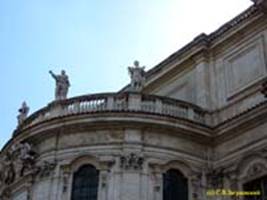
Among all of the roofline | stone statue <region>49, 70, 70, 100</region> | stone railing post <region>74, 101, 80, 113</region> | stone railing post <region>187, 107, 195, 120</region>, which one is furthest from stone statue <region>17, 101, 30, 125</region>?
stone railing post <region>187, 107, 195, 120</region>

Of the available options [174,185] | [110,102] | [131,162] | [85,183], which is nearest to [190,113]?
[174,185]

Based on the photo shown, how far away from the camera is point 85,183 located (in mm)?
19766

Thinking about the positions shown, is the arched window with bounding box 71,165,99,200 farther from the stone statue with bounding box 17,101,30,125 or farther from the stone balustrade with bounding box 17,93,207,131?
the stone statue with bounding box 17,101,30,125

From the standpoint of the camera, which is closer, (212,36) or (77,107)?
(77,107)

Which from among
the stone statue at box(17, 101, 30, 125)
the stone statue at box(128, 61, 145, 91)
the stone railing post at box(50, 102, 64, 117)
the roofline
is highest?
the roofline

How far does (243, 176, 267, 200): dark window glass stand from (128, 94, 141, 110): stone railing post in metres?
4.31

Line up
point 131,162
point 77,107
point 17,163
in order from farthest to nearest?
1. point 17,163
2. point 77,107
3. point 131,162

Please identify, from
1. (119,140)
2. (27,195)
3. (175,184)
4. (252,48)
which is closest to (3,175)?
(27,195)

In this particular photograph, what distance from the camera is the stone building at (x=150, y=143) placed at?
1950cm

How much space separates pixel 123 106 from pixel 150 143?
1.54 meters

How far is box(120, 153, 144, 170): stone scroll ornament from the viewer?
19.5 meters

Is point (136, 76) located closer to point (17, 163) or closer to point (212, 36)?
point (212, 36)

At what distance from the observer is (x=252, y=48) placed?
21.9 metres

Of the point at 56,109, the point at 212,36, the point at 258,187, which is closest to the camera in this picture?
the point at 258,187
